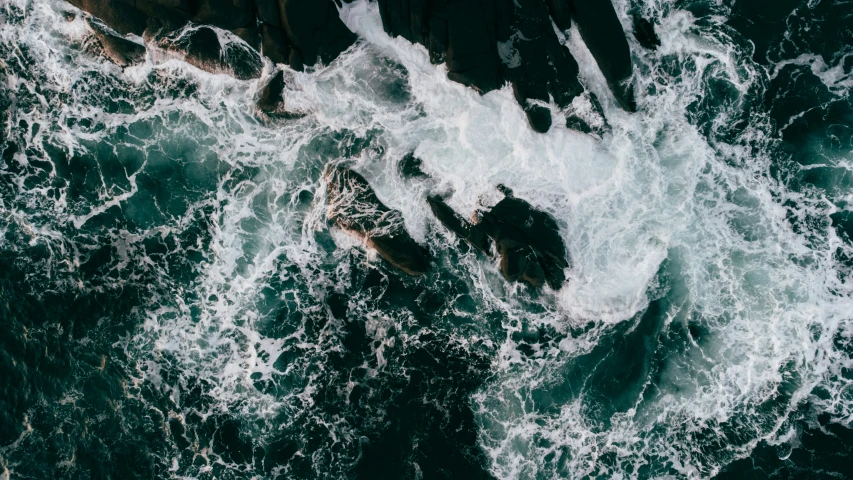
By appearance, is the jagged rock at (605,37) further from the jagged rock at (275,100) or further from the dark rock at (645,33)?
the jagged rock at (275,100)

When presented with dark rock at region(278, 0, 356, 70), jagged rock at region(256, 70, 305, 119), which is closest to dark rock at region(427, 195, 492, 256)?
jagged rock at region(256, 70, 305, 119)

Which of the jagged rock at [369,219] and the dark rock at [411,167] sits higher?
the dark rock at [411,167]

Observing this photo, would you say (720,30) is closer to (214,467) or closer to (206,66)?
(206,66)

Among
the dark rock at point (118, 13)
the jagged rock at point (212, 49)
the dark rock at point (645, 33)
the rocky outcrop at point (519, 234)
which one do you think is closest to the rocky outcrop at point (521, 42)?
the dark rock at point (645, 33)

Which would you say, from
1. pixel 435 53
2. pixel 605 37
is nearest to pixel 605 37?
pixel 605 37

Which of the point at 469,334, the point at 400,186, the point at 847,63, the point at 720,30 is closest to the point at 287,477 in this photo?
the point at 469,334

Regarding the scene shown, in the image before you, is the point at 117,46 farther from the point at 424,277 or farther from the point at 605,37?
the point at 605,37
